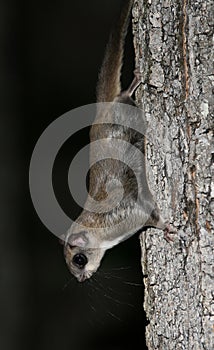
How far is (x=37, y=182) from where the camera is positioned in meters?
4.97

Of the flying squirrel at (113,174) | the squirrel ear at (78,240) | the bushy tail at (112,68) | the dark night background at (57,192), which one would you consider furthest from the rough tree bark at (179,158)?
the dark night background at (57,192)

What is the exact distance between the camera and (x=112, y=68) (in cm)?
267

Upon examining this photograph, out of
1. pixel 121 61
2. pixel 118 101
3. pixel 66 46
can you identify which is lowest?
pixel 118 101

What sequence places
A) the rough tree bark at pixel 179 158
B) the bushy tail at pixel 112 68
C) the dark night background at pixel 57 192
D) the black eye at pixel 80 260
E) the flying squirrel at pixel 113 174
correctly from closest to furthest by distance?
the rough tree bark at pixel 179 158
the flying squirrel at pixel 113 174
the bushy tail at pixel 112 68
the black eye at pixel 80 260
the dark night background at pixel 57 192

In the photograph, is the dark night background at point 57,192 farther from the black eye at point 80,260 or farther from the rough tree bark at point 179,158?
the rough tree bark at point 179,158

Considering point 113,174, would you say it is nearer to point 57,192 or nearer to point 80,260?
point 80,260

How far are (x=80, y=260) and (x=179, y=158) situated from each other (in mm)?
737

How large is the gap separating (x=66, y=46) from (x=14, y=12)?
1.88 feet

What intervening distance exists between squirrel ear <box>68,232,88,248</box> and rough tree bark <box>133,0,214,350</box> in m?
0.38

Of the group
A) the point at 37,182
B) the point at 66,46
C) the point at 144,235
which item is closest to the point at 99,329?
the point at 37,182

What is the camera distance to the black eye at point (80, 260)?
2764 millimetres

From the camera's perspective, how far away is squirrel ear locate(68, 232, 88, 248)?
8.91 feet

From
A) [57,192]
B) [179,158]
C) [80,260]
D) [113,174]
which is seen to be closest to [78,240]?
[80,260]

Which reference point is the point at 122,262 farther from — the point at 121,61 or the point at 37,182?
the point at 121,61
